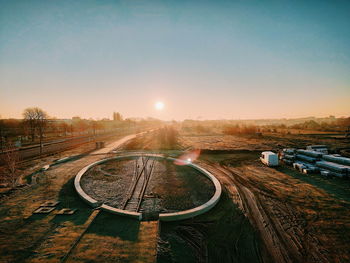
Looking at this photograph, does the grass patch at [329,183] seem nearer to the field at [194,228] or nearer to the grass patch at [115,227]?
the field at [194,228]

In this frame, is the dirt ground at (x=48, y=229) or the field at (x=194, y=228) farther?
the field at (x=194, y=228)

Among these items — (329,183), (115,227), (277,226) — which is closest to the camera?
(115,227)

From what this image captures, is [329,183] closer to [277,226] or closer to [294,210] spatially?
[294,210]

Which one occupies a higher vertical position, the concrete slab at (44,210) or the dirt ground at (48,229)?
the concrete slab at (44,210)

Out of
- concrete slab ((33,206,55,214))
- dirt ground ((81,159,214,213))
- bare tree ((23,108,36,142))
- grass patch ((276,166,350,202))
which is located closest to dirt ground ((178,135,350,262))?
grass patch ((276,166,350,202))

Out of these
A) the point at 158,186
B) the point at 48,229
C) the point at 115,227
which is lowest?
the point at 158,186

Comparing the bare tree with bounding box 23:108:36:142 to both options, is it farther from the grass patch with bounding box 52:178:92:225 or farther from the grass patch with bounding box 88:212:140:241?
the grass patch with bounding box 88:212:140:241

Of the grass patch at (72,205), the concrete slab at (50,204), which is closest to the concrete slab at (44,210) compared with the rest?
the concrete slab at (50,204)

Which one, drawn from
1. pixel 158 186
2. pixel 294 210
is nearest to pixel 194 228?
pixel 158 186

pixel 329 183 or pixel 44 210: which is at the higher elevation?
pixel 44 210

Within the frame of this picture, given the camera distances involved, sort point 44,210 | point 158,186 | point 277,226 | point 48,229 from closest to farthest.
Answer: point 48,229, point 277,226, point 44,210, point 158,186

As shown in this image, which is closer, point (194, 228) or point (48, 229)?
point (48, 229)

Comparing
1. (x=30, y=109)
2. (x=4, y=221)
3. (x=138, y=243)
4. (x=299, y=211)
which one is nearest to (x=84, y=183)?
(x=4, y=221)
